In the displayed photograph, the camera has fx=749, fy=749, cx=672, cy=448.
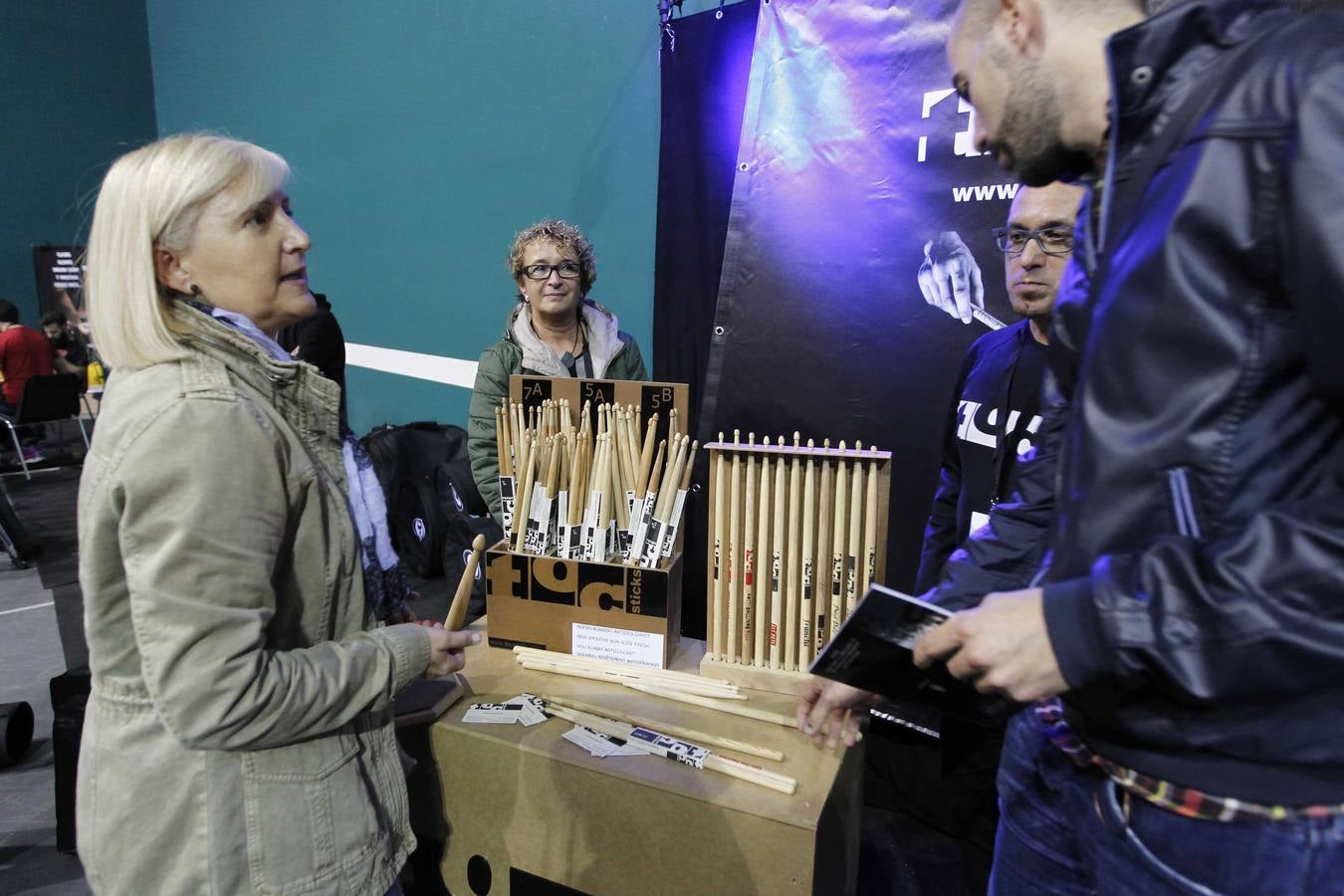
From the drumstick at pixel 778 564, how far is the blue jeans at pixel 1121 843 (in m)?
0.64

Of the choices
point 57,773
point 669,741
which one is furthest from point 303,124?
point 669,741

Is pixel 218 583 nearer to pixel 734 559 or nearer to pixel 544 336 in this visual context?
pixel 734 559

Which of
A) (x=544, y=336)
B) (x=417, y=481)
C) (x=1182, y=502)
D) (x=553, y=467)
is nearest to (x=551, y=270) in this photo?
(x=544, y=336)

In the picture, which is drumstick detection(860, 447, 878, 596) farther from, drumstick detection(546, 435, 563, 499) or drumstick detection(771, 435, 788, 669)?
drumstick detection(546, 435, 563, 499)

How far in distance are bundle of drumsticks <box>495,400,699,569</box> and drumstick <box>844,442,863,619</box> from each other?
1.19 feet

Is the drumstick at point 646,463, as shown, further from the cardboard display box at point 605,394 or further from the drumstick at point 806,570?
the drumstick at point 806,570

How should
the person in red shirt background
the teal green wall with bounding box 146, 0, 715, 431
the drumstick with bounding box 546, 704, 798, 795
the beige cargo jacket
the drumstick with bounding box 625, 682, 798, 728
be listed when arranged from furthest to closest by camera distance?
the person in red shirt background, the teal green wall with bounding box 146, 0, 715, 431, the drumstick with bounding box 625, 682, 798, 728, the drumstick with bounding box 546, 704, 798, 795, the beige cargo jacket

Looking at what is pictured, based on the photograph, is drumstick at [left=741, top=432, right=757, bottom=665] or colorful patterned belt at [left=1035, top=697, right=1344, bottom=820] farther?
drumstick at [left=741, top=432, right=757, bottom=665]

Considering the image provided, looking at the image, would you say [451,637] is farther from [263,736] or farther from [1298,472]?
[1298,472]

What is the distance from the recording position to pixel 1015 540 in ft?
4.08

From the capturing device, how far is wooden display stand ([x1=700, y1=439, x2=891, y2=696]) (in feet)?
5.27

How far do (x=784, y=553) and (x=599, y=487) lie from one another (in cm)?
45

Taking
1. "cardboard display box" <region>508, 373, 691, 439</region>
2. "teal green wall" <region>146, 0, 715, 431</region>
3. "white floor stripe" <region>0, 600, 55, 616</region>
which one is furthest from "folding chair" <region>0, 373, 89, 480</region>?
"cardboard display box" <region>508, 373, 691, 439</region>

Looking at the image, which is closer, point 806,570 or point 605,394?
point 806,570
